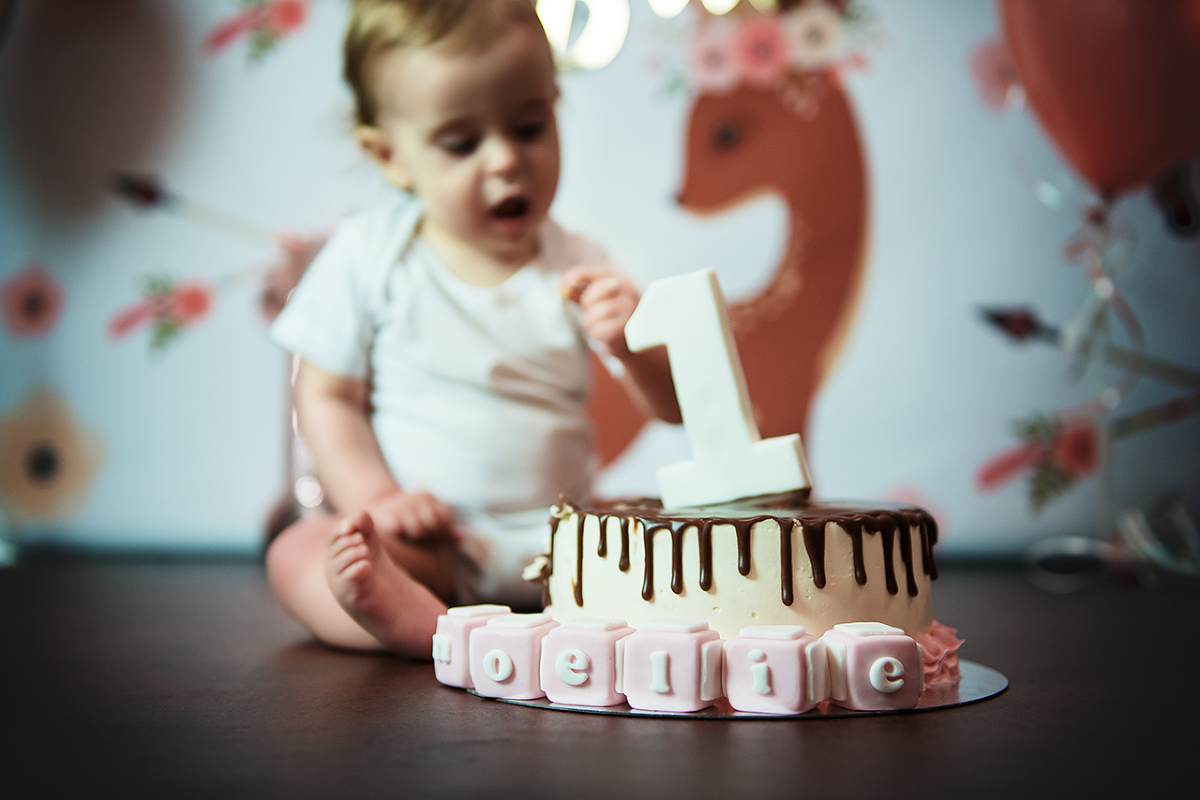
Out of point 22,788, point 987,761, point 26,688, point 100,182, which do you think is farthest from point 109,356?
point 987,761

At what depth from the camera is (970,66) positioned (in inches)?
77.3

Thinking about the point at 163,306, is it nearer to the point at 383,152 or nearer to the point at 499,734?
the point at 383,152

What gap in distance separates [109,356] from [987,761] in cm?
196

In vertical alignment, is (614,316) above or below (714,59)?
below

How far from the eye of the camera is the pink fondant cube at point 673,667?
0.76 meters

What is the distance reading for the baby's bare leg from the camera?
93 centimetres

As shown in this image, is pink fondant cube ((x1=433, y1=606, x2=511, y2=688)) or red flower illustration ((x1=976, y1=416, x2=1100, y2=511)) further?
red flower illustration ((x1=976, y1=416, x2=1100, y2=511))

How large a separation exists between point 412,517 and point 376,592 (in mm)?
138

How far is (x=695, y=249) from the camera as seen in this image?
2057mm

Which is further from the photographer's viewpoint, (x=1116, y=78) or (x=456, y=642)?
(x=1116, y=78)

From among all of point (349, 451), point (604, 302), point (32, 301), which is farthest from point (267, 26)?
point (604, 302)

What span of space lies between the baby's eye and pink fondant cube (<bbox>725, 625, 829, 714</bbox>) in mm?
639

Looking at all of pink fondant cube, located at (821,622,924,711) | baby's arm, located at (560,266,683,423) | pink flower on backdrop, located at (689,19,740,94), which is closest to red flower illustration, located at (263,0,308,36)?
pink flower on backdrop, located at (689,19,740,94)

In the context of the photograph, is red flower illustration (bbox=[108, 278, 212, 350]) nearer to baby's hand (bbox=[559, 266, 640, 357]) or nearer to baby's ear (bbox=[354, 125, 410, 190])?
baby's ear (bbox=[354, 125, 410, 190])
